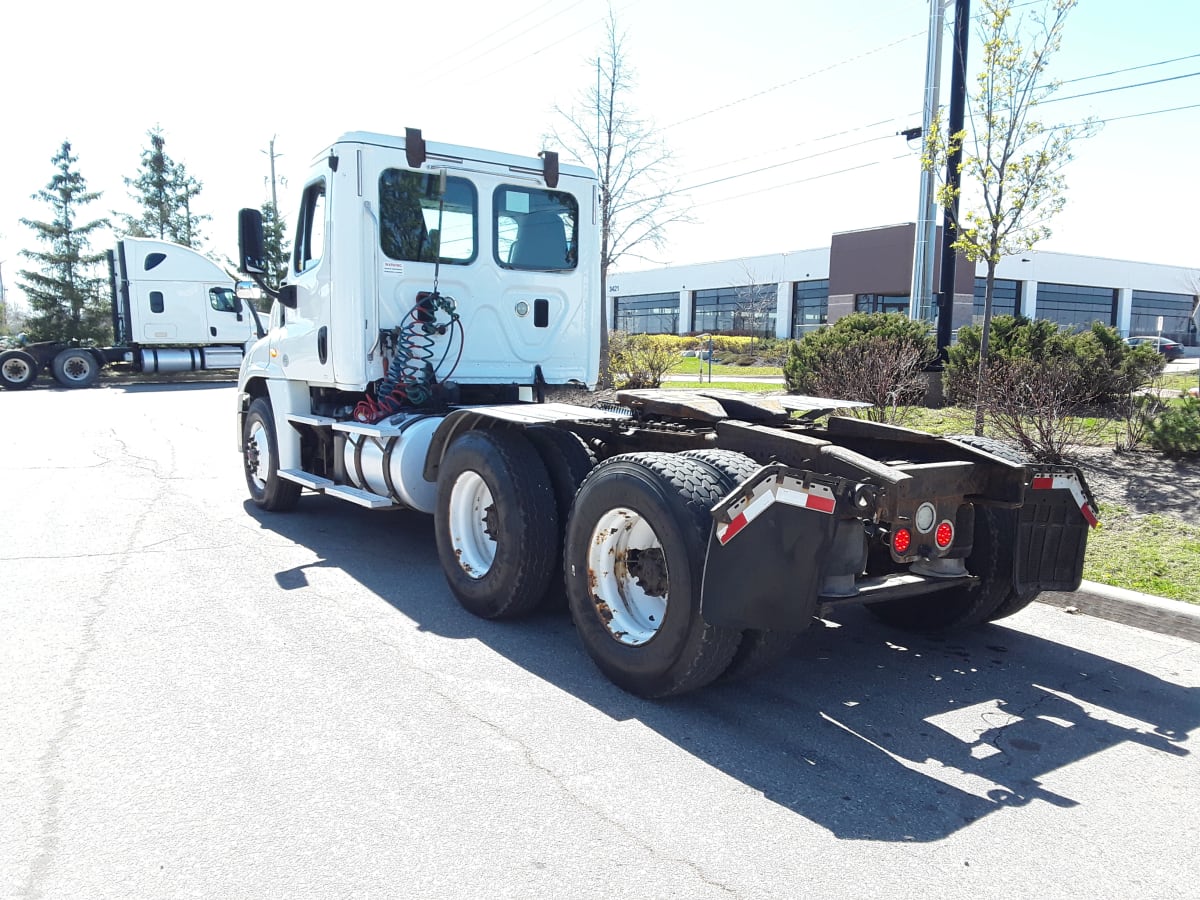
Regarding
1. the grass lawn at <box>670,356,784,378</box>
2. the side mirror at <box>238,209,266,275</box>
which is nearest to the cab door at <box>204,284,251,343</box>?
the grass lawn at <box>670,356,784,378</box>

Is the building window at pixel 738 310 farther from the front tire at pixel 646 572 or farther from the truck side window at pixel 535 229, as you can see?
the front tire at pixel 646 572

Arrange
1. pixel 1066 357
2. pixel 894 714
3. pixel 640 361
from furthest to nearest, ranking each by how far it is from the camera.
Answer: pixel 640 361 < pixel 1066 357 < pixel 894 714

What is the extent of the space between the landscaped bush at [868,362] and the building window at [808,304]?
39.9 m

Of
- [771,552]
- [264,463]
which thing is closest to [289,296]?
[264,463]

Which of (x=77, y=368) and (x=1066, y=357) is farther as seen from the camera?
(x=77, y=368)

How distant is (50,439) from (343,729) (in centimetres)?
1330

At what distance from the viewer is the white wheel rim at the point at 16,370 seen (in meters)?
27.1

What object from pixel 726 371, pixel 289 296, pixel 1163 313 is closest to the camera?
pixel 289 296

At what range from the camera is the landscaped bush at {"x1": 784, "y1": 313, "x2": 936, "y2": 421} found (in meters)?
10.8

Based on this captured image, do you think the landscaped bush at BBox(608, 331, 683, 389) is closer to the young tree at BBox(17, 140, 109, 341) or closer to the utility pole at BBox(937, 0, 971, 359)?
the utility pole at BBox(937, 0, 971, 359)

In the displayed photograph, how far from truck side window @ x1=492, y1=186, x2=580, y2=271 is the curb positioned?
15.3 ft

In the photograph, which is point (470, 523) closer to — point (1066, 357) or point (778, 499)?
point (778, 499)

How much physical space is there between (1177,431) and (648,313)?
63321 mm

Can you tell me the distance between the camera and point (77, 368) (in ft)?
91.7
